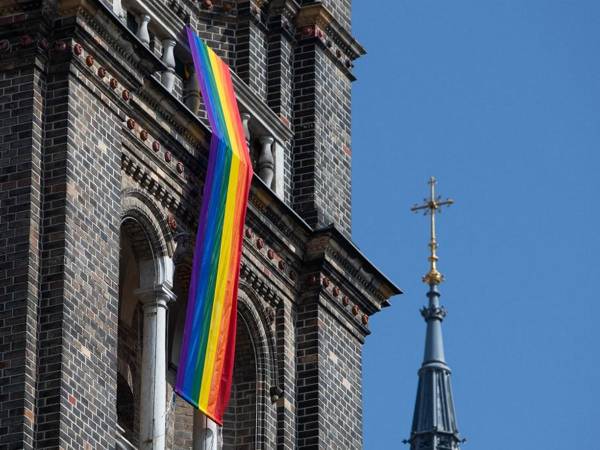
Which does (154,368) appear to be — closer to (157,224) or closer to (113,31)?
(157,224)

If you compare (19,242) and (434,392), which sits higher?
(434,392)

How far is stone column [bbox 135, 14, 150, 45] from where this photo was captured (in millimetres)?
60281

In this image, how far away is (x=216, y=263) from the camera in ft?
194

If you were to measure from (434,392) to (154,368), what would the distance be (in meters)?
68.5

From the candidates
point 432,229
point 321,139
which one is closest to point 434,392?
point 432,229

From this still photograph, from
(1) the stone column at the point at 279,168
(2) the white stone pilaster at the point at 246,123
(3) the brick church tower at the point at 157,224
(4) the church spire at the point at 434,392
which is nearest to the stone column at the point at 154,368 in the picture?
(3) the brick church tower at the point at 157,224

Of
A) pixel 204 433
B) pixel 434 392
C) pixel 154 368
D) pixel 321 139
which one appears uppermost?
pixel 434 392

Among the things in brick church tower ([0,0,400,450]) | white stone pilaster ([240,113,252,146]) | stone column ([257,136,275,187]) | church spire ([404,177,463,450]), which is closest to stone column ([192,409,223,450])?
brick church tower ([0,0,400,450])

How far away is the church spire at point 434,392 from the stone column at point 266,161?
5292cm

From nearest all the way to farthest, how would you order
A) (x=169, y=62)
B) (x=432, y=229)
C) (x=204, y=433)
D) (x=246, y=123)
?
(x=204, y=433)
(x=169, y=62)
(x=246, y=123)
(x=432, y=229)

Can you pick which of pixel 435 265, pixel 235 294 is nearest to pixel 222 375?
pixel 235 294

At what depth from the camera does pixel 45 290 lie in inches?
2168

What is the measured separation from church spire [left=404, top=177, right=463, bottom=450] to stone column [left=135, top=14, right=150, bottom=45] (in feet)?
183

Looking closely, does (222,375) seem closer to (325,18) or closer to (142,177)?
(142,177)
